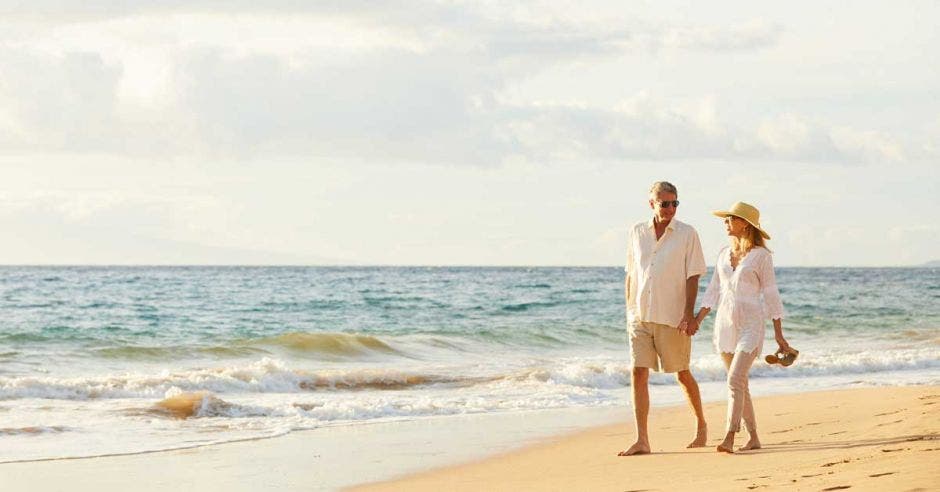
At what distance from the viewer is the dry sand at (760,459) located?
580 cm

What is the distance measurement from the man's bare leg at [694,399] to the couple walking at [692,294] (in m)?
0.12

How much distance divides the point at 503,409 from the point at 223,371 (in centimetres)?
434

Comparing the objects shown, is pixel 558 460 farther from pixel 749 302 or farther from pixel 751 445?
pixel 749 302

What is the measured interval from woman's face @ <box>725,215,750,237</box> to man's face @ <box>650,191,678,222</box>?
351 mm

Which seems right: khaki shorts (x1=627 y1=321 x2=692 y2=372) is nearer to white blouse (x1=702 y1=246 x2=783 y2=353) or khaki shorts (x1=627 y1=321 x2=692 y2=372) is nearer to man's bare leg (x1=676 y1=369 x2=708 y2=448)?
man's bare leg (x1=676 y1=369 x2=708 y2=448)

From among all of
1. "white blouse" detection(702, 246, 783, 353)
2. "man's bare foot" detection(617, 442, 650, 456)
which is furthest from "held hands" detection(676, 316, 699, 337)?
"man's bare foot" detection(617, 442, 650, 456)

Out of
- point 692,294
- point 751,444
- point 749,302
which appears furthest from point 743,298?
point 751,444

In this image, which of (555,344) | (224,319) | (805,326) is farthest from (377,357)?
(805,326)

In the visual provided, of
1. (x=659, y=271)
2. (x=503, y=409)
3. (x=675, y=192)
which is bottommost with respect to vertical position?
(x=503, y=409)

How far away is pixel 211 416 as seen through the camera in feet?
37.3

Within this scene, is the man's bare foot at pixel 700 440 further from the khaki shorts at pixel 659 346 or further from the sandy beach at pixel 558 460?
the khaki shorts at pixel 659 346

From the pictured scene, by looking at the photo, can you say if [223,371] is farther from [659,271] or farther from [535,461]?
[659,271]

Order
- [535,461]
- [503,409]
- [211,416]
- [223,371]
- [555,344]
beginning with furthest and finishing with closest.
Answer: [555,344]
[223,371]
[503,409]
[211,416]
[535,461]

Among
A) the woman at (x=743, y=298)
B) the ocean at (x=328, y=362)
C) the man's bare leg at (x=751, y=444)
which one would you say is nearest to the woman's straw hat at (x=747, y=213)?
the woman at (x=743, y=298)
